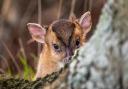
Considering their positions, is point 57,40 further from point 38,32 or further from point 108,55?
point 108,55

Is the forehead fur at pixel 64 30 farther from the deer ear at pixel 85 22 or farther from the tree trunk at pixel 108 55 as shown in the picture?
the tree trunk at pixel 108 55

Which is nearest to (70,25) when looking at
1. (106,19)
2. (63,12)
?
(106,19)

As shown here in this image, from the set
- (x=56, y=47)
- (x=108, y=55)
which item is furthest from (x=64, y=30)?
(x=108, y=55)

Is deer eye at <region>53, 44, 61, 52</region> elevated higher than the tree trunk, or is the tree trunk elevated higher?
the tree trunk

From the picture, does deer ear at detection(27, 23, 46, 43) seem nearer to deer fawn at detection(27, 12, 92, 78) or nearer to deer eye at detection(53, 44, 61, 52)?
deer fawn at detection(27, 12, 92, 78)

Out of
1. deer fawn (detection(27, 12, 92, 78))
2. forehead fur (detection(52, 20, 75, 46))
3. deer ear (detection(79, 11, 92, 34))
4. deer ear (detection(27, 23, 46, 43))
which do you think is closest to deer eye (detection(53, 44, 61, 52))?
deer fawn (detection(27, 12, 92, 78))

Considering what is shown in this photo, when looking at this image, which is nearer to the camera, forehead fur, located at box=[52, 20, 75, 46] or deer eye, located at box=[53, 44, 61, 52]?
forehead fur, located at box=[52, 20, 75, 46]

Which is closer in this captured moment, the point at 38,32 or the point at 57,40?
the point at 57,40
